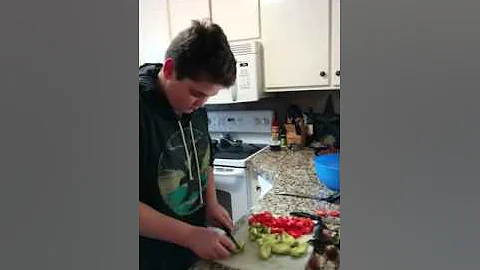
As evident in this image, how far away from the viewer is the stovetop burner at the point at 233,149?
245cm

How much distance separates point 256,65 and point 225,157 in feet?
2.19

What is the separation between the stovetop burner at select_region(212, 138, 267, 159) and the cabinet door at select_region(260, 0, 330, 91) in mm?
500

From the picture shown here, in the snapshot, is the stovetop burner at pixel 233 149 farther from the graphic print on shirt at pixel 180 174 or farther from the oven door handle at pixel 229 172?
the graphic print on shirt at pixel 180 174

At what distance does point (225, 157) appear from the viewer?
2416 millimetres

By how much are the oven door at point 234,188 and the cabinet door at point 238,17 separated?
3.15ft

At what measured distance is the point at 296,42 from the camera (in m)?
2.33

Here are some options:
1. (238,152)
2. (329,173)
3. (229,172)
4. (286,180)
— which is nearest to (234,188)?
(229,172)

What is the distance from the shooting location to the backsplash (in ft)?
8.66

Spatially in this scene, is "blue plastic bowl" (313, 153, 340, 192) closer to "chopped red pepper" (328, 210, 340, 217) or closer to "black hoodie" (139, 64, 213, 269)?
"chopped red pepper" (328, 210, 340, 217)

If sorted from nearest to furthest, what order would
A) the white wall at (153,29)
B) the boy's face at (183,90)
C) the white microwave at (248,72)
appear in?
the boy's face at (183,90), the white microwave at (248,72), the white wall at (153,29)

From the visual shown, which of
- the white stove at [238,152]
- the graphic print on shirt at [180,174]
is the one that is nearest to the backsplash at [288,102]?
the white stove at [238,152]
